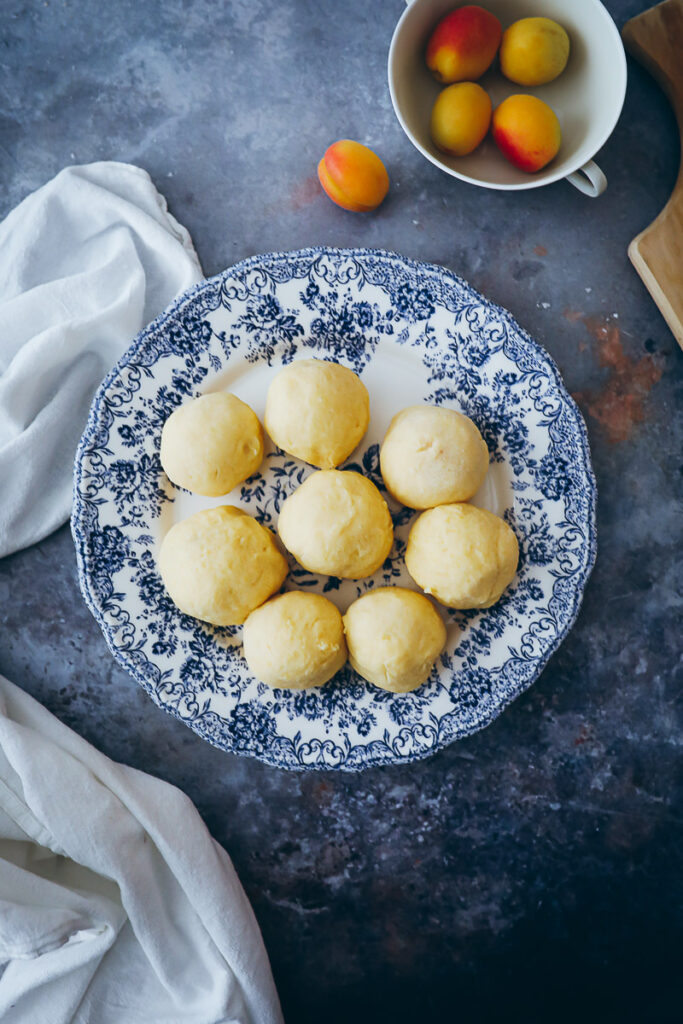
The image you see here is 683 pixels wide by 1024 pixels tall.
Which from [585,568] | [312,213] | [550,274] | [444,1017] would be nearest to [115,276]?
[312,213]

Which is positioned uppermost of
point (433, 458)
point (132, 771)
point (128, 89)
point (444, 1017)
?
point (128, 89)

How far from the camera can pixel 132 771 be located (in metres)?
1.22

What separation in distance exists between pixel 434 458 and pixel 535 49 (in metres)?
0.74

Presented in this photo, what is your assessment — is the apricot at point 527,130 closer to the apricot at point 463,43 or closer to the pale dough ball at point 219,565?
the apricot at point 463,43

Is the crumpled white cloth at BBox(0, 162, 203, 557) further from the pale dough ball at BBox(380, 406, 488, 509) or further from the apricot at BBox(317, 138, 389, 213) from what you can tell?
the pale dough ball at BBox(380, 406, 488, 509)

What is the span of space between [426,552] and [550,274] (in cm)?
62

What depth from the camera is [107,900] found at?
47.3 inches

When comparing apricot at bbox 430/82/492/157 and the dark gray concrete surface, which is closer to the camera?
apricot at bbox 430/82/492/157

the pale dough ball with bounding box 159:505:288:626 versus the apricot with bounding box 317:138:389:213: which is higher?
the apricot with bounding box 317:138:389:213

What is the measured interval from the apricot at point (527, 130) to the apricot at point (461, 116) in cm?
3

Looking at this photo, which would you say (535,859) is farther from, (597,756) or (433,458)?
(433,458)

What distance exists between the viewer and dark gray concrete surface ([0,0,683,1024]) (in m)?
1.24

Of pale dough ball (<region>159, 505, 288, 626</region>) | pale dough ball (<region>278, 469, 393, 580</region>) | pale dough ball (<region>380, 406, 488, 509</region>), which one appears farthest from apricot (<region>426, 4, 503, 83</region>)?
pale dough ball (<region>159, 505, 288, 626</region>)

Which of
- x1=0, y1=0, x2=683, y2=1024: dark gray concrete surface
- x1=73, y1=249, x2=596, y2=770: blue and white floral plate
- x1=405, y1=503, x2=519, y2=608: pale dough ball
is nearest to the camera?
x1=405, y1=503, x2=519, y2=608: pale dough ball
